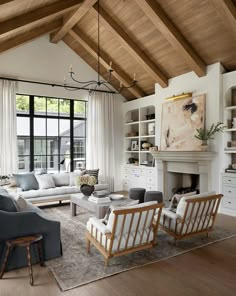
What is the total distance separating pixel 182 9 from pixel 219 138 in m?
2.78

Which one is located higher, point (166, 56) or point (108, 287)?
point (166, 56)

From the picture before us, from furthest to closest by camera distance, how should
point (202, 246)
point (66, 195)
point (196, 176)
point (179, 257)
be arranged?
point (196, 176)
point (66, 195)
point (202, 246)
point (179, 257)

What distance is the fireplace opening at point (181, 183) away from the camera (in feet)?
22.4

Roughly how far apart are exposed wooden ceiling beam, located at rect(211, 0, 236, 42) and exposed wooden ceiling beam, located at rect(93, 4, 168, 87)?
2.28 m

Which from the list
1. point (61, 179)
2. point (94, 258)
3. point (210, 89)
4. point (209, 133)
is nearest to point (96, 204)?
point (94, 258)

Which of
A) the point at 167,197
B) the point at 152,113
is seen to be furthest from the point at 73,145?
the point at 167,197

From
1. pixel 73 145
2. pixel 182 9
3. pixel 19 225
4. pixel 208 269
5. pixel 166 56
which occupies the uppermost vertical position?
pixel 182 9

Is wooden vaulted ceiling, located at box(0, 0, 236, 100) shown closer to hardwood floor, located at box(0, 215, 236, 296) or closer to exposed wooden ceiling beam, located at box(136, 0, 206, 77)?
exposed wooden ceiling beam, located at box(136, 0, 206, 77)

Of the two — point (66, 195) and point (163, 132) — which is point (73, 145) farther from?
point (163, 132)

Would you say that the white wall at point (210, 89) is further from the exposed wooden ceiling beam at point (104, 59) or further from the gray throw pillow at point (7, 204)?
the gray throw pillow at point (7, 204)

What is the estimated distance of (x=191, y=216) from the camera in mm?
3621

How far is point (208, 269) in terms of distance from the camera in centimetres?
297

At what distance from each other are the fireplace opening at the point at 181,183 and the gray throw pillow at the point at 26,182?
3.61 metres

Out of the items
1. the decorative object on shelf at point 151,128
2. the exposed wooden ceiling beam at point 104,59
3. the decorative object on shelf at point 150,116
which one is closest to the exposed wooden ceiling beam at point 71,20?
the exposed wooden ceiling beam at point 104,59
